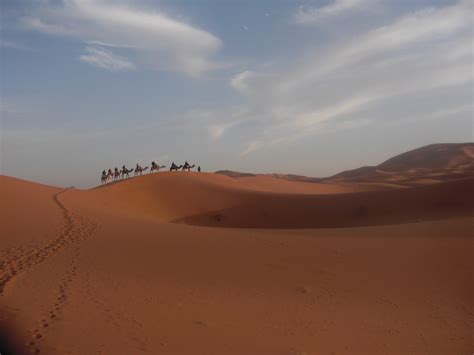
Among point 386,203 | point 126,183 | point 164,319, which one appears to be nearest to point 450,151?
point 386,203

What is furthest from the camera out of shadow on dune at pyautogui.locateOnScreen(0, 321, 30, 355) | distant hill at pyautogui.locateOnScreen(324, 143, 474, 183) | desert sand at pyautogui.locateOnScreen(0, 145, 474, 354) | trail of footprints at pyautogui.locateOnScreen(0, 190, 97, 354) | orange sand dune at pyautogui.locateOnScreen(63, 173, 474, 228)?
distant hill at pyautogui.locateOnScreen(324, 143, 474, 183)

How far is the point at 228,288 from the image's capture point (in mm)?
7176

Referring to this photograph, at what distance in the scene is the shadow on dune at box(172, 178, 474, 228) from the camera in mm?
21484

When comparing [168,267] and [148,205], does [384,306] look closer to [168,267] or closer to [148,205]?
[168,267]

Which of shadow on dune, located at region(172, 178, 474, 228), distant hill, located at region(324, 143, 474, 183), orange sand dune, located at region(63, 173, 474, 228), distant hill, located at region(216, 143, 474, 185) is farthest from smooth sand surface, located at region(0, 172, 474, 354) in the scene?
distant hill, located at region(324, 143, 474, 183)

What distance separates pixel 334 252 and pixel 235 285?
3.62m

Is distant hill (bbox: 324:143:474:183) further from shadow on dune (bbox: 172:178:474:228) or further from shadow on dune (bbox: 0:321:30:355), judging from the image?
shadow on dune (bbox: 0:321:30:355)

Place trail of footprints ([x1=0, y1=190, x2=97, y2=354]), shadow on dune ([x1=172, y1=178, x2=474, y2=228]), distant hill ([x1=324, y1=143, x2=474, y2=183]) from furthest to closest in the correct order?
distant hill ([x1=324, y1=143, x2=474, y2=183])
shadow on dune ([x1=172, y1=178, x2=474, y2=228])
trail of footprints ([x1=0, y1=190, x2=97, y2=354])

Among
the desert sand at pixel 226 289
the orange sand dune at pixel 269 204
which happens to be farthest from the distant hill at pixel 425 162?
the desert sand at pixel 226 289

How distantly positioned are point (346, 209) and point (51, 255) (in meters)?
19.3

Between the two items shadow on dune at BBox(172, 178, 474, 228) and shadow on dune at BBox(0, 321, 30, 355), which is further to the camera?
shadow on dune at BBox(172, 178, 474, 228)

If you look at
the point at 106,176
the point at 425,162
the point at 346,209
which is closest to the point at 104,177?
the point at 106,176

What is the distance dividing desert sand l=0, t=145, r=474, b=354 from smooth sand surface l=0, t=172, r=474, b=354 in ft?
0.09

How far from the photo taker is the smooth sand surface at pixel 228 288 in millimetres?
4953
